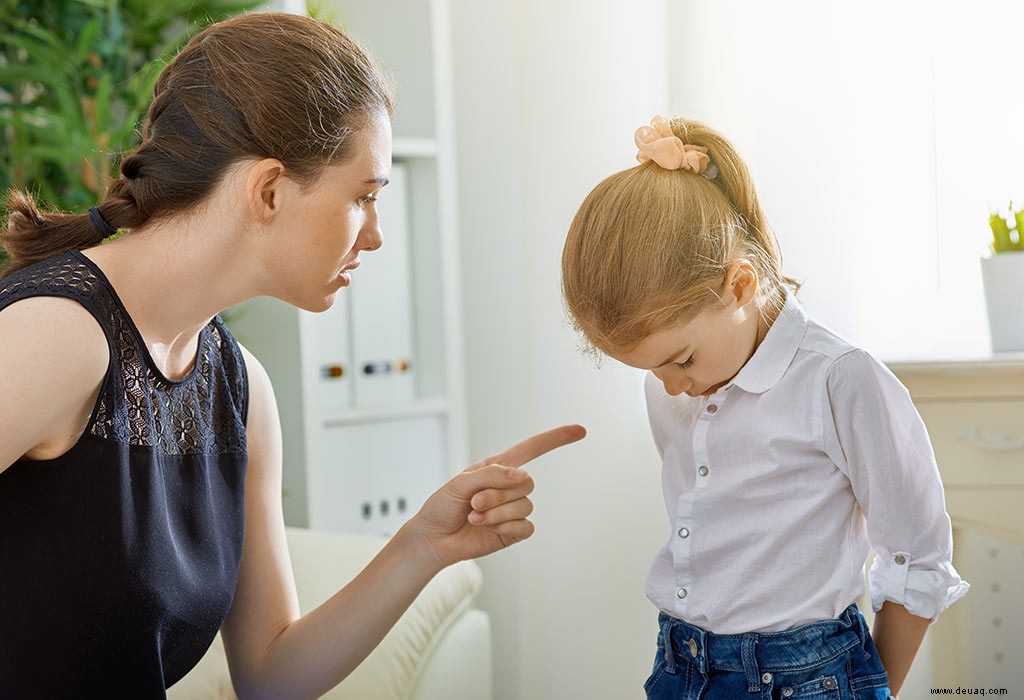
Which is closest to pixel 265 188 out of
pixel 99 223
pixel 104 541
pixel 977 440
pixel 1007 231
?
pixel 99 223

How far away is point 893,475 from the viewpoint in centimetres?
105

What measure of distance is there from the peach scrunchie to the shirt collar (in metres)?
0.17

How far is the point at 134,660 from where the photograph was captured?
1110 millimetres

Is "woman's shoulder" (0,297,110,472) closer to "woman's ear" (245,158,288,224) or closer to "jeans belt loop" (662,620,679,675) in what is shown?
"woman's ear" (245,158,288,224)

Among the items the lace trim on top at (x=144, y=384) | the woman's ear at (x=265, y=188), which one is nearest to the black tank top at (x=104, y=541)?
the lace trim on top at (x=144, y=384)

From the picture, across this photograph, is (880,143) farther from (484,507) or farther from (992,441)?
(484,507)

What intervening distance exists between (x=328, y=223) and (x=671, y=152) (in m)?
0.35

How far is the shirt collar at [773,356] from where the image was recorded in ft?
3.64

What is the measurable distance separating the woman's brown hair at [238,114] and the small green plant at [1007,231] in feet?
3.51

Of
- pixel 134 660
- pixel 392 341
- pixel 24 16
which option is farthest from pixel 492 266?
pixel 134 660

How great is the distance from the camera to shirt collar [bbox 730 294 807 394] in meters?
1.11

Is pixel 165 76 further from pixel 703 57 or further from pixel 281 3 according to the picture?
pixel 703 57

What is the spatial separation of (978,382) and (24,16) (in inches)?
69.6

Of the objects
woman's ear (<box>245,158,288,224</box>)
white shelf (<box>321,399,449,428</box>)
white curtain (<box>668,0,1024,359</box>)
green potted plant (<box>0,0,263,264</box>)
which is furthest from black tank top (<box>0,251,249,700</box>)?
white curtain (<box>668,0,1024,359</box>)
